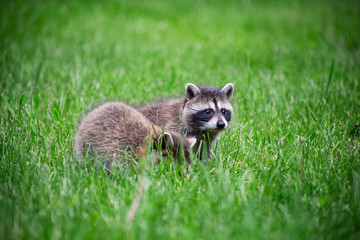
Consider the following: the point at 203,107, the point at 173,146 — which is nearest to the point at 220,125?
the point at 203,107

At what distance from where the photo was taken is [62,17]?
1209 centimetres

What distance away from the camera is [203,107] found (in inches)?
217

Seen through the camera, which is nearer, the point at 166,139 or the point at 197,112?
the point at 166,139

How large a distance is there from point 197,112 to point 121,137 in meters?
1.43

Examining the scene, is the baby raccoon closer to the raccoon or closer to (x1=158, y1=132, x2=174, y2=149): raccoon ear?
(x1=158, y1=132, x2=174, y2=149): raccoon ear

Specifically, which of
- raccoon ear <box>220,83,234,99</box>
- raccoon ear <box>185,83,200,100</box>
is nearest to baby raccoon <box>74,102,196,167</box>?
raccoon ear <box>185,83,200,100</box>

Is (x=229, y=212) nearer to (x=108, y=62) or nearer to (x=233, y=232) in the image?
(x=233, y=232)

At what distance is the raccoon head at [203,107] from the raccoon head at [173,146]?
3.32ft

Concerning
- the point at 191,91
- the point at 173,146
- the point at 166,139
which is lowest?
the point at 173,146

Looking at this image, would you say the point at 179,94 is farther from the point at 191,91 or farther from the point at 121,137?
the point at 121,137

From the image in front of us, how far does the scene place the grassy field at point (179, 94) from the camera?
3.06 meters

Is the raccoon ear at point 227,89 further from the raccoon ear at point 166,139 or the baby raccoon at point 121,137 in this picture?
the raccoon ear at point 166,139

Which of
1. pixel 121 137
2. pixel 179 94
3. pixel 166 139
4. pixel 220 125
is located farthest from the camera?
pixel 179 94

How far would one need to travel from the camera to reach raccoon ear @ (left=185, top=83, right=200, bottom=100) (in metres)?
5.54
